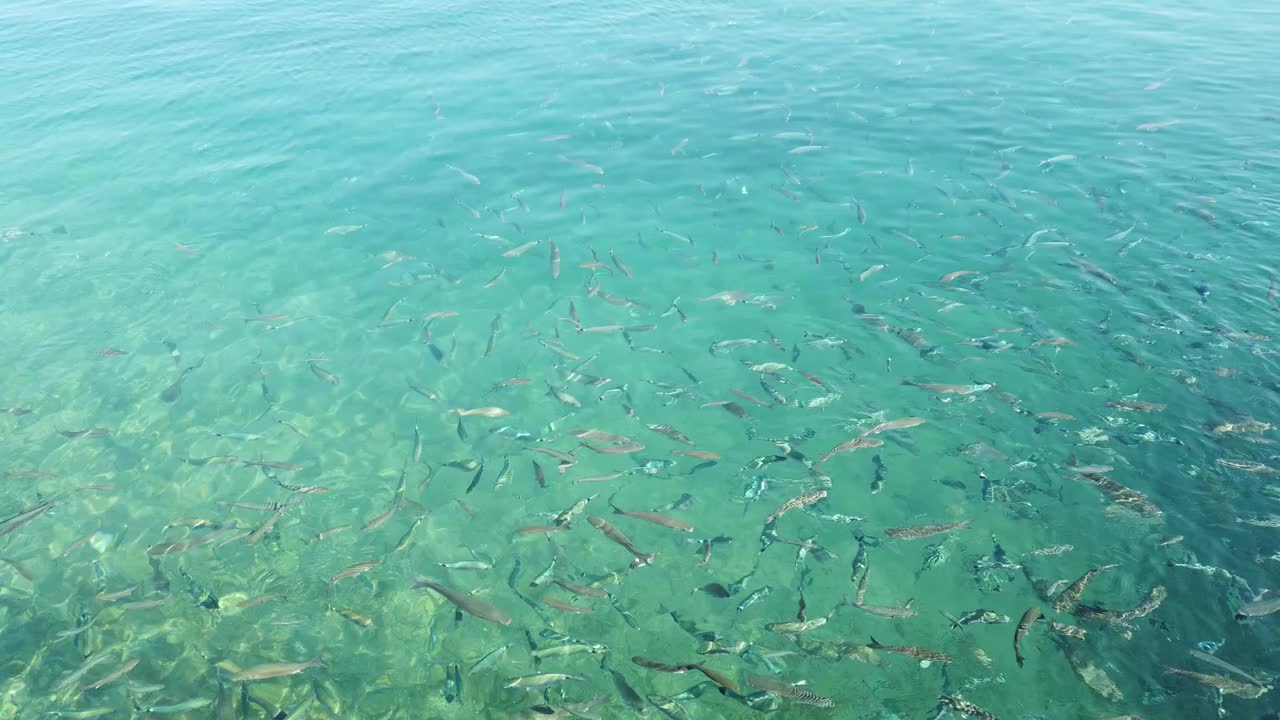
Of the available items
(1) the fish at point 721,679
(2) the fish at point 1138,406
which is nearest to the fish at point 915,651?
(1) the fish at point 721,679

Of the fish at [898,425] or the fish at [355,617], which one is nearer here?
the fish at [355,617]

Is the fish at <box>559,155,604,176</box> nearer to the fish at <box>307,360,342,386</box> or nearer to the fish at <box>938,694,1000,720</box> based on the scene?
the fish at <box>307,360,342,386</box>

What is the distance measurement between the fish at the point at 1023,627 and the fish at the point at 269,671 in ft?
24.9

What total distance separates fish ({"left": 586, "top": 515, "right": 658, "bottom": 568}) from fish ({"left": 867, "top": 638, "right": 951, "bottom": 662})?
2666 mm

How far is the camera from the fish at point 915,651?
6781 mm

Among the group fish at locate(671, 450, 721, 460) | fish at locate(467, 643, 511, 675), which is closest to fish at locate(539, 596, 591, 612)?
fish at locate(467, 643, 511, 675)

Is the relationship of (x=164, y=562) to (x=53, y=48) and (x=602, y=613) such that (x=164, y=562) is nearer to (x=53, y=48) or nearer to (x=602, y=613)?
(x=602, y=613)

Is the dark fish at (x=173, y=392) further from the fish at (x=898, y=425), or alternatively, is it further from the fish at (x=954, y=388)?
the fish at (x=954, y=388)

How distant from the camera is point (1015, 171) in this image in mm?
15859

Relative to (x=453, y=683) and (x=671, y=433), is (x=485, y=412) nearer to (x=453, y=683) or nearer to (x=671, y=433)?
(x=671, y=433)

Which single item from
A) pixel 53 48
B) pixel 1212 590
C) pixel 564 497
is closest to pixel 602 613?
pixel 564 497

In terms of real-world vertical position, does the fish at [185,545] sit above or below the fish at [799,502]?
below

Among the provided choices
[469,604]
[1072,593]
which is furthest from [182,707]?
[1072,593]

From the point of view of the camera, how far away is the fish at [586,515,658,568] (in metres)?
7.92
